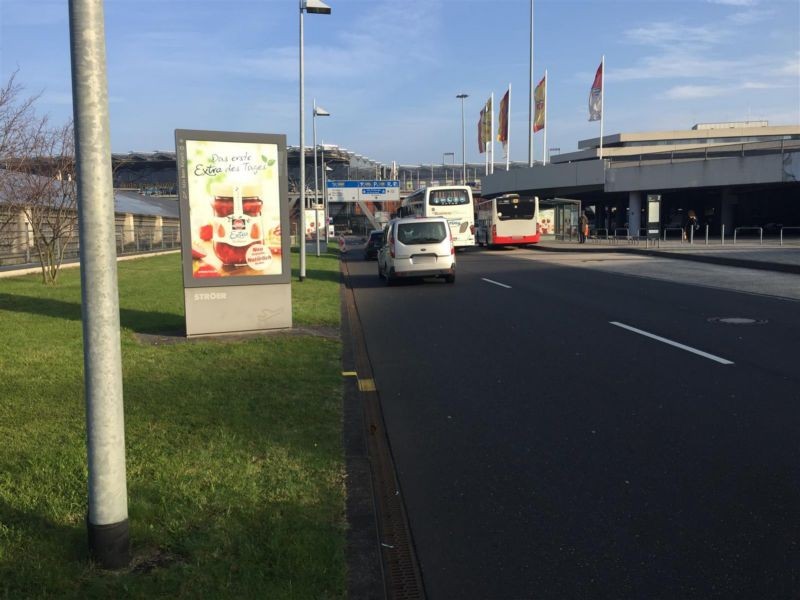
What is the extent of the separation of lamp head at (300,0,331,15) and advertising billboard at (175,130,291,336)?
11788 mm

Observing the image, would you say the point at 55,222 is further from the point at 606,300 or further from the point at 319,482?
the point at 319,482

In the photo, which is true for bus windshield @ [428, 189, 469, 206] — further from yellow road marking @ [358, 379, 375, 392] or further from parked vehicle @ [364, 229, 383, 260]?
yellow road marking @ [358, 379, 375, 392]

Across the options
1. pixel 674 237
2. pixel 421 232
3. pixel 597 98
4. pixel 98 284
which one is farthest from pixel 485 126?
pixel 98 284

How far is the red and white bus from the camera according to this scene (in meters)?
38.5

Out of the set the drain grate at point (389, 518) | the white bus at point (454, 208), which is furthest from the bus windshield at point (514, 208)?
the drain grate at point (389, 518)

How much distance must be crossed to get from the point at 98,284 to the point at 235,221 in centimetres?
762

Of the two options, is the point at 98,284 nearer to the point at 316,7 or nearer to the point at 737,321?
the point at 737,321

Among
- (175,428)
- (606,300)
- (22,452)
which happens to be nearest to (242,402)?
(175,428)

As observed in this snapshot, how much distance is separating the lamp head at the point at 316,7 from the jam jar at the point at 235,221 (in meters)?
12.3

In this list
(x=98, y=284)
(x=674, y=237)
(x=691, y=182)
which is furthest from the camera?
(x=674, y=237)

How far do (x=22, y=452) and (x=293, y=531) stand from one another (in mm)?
2312

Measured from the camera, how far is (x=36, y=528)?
3.77 meters

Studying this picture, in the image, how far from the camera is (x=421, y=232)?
19422mm

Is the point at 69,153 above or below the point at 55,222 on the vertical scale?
above
